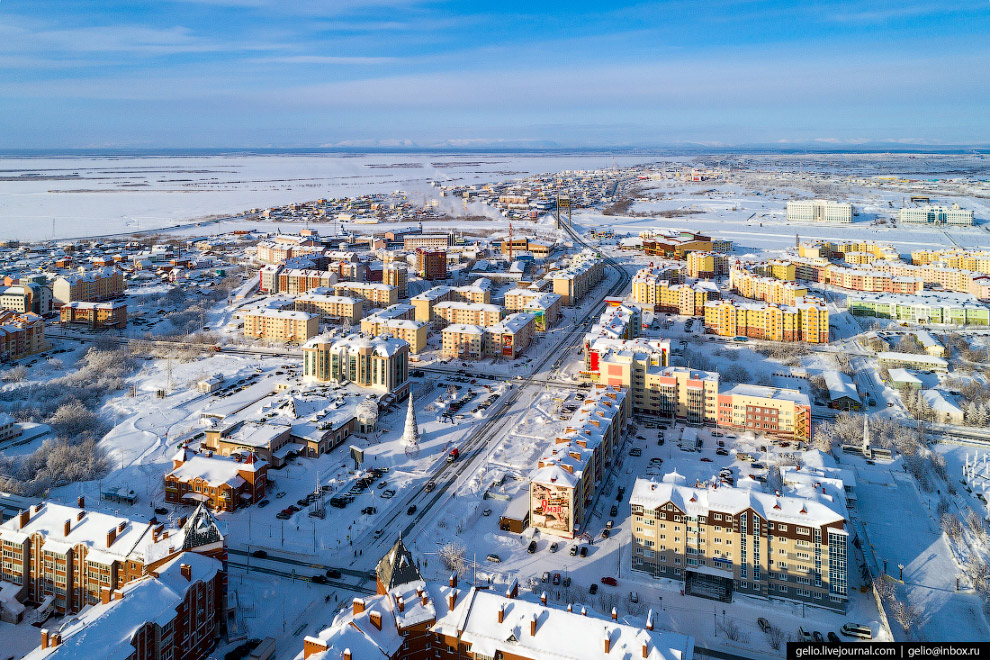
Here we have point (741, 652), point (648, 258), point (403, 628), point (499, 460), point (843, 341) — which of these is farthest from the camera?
point (648, 258)

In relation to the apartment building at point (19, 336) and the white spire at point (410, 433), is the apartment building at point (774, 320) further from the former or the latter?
the apartment building at point (19, 336)

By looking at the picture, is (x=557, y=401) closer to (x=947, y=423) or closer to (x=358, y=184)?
(x=947, y=423)

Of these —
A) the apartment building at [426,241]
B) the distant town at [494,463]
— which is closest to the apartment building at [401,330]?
the distant town at [494,463]

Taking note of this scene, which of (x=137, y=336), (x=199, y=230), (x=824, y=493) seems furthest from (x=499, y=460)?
(x=199, y=230)

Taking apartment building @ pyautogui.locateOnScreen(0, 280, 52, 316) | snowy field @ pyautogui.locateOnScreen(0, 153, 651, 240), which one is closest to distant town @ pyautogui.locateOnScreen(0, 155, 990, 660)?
apartment building @ pyautogui.locateOnScreen(0, 280, 52, 316)

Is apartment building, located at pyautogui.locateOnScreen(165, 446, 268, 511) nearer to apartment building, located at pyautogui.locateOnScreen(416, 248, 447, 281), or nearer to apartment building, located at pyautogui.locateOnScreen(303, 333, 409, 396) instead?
apartment building, located at pyautogui.locateOnScreen(303, 333, 409, 396)

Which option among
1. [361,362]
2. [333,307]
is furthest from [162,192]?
[361,362]
